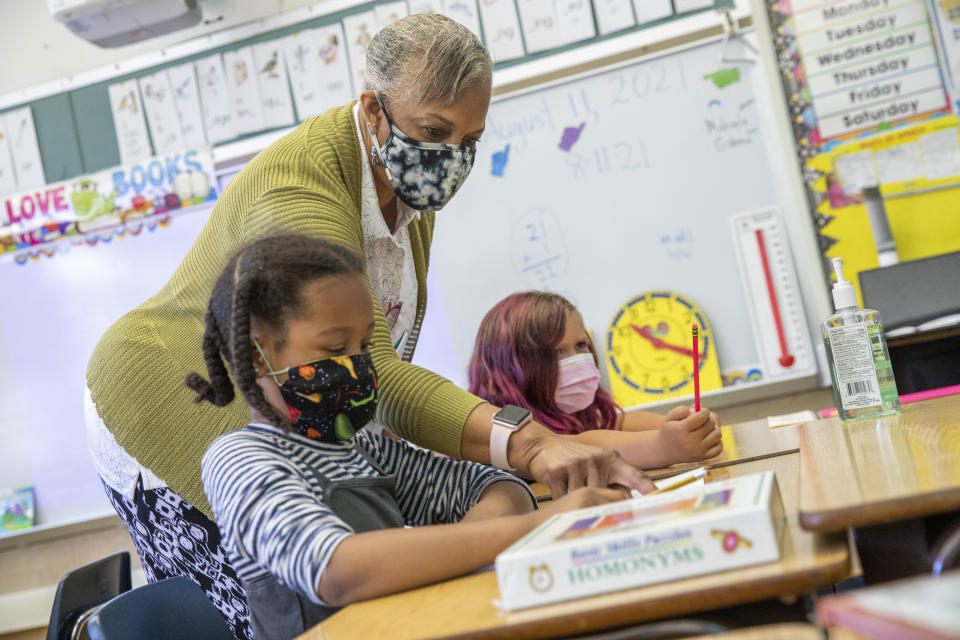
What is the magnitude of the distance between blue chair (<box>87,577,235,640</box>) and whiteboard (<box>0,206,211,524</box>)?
190 centimetres

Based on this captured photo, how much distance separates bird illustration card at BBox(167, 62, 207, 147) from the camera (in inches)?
117

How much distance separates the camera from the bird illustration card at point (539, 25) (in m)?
2.71

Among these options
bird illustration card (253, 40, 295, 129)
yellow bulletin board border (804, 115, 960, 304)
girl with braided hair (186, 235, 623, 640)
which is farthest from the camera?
bird illustration card (253, 40, 295, 129)

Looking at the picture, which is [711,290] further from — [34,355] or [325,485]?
[34,355]

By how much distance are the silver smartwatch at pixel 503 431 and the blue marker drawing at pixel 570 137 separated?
179 cm

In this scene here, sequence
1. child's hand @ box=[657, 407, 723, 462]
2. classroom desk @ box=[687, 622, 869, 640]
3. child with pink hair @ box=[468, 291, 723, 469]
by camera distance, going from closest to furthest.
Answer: classroom desk @ box=[687, 622, 869, 640] < child's hand @ box=[657, 407, 723, 462] < child with pink hair @ box=[468, 291, 723, 469]

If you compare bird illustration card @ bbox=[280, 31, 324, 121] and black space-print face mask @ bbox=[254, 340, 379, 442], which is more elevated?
bird illustration card @ bbox=[280, 31, 324, 121]

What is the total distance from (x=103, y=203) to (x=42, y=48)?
601 mm

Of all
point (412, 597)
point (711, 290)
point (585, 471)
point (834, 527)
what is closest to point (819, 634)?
point (834, 527)

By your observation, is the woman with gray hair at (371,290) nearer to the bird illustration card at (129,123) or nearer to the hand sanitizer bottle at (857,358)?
the hand sanitizer bottle at (857,358)

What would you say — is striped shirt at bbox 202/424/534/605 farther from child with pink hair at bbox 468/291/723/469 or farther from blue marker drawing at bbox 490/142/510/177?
blue marker drawing at bbox 490/142/510/177

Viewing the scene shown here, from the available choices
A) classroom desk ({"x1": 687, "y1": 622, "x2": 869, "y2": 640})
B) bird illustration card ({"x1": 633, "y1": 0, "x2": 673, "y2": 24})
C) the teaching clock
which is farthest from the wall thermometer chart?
classroom desk ({"x1": 687, "y1": 622, "x2": 869, "y2": 640})

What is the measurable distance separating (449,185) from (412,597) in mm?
768

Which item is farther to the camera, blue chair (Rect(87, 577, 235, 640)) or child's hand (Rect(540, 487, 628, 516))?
blue chair (Rect(87, 577, 235, 640))
